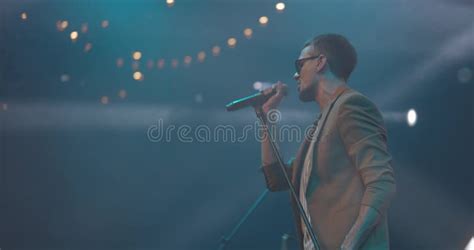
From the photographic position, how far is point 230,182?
383cm

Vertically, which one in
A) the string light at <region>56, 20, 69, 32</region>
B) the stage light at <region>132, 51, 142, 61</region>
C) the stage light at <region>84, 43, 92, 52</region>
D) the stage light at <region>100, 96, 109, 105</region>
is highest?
the string light at <region>56, 20, 69, 32</region>

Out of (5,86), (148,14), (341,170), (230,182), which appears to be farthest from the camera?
(230,182)

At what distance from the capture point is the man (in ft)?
4.99

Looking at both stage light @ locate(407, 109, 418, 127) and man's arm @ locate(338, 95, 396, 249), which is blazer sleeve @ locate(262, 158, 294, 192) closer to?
man's arm @ locate(338, 95, 396, 249)

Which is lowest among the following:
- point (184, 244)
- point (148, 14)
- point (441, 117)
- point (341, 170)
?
point (184, 244)

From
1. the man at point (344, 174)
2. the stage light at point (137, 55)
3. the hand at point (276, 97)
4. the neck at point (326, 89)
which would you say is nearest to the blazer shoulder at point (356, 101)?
the man at point (344, 174)

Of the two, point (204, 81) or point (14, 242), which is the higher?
point (204, 81)

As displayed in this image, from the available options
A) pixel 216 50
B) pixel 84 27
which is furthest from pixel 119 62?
pixel 216 50

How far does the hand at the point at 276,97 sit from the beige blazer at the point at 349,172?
0.97ft

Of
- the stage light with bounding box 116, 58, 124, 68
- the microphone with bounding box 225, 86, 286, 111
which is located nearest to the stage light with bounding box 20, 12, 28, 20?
the stage light with bounding box 116, 58, 124, 68

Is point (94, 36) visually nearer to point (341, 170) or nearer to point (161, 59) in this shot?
point (161, 59)

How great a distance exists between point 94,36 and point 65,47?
214 mm

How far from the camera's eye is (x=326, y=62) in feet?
6.17

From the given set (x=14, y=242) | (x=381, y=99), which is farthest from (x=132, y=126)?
(x=381, y=99)
